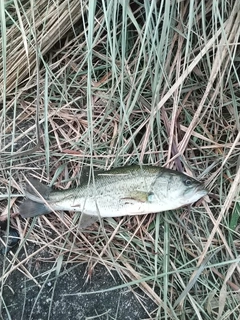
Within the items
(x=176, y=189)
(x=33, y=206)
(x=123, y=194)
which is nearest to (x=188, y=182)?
(x=176, y=189)

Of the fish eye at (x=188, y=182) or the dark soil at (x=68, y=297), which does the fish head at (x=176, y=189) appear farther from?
the dark soil at (x=68, y=297)

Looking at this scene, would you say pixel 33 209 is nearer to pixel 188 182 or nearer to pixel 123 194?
pixel 123 194

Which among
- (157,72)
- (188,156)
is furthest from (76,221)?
(157,72)

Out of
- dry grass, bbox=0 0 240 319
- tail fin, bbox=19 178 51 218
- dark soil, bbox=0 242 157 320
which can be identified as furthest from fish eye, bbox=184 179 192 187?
tail fin, bbox=19 178 51 218

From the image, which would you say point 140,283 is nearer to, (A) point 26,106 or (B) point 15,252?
(B) point 15,252

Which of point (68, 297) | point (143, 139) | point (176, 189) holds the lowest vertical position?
point (68, 297)

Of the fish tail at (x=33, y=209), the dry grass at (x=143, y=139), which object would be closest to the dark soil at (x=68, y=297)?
the dry grass at (x=143, y=139)

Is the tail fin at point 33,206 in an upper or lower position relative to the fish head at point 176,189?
upper

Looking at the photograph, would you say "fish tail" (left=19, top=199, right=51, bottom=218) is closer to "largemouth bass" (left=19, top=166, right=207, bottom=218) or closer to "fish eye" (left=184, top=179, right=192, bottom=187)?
"largemouth bass" (left=19, top=166, right=207, bottom=218)
